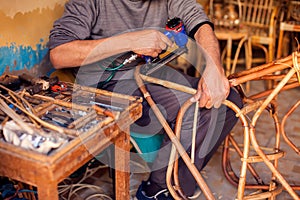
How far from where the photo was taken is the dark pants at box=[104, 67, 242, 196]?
1.69 metres

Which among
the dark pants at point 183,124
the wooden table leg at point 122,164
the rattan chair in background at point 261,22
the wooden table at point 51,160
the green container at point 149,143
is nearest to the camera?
the wooden table at point 51,160

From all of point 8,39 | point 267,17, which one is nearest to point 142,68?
point 8,39

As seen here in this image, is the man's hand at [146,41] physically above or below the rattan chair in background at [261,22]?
above

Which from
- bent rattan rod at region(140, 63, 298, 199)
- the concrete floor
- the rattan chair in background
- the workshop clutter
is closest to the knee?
bent rattan rod at region(140, 63, 298, 199)

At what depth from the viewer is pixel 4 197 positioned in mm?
1591

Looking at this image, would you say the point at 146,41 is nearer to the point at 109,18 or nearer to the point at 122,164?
the point at 109,18

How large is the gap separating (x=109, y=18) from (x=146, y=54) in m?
0.30

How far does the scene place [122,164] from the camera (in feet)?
4.98

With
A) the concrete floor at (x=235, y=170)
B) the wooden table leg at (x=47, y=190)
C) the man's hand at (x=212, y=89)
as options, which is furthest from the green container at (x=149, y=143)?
the wooden table leg at (x=47, y=190)

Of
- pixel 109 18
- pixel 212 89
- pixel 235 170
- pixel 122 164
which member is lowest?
pixel 235 170

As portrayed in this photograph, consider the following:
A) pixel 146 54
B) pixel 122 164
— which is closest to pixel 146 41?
pixel 146 54

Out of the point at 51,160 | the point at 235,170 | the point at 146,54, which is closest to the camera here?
the point at 51,160

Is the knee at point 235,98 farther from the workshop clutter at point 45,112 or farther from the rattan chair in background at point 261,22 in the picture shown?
the rattan chair in background at point 261,22

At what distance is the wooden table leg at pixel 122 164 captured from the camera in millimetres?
1451
